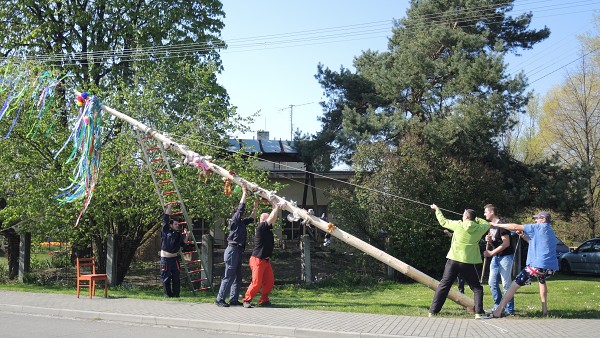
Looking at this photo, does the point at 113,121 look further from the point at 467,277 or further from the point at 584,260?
the point at 584,260

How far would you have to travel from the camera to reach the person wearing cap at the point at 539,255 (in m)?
10.2

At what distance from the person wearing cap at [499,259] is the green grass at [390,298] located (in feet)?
1.50

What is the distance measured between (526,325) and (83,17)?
19812 mm

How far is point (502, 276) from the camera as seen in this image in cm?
1120

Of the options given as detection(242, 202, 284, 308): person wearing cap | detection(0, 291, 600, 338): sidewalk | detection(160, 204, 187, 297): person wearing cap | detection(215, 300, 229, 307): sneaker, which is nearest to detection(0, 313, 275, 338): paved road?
detection(0, 291, 600, 338): sidewalk

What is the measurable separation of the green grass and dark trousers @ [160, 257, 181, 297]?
307 millimetres

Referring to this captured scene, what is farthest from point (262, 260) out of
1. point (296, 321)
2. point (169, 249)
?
point (169, 249)

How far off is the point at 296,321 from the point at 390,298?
187 inches

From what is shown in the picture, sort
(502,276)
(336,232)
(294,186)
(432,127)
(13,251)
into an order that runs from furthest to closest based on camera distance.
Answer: (294,186), (432,127), (13,251), (336,232), (502,276)

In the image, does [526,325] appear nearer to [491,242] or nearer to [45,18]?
[491,242]

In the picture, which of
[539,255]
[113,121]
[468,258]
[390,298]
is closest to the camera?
[539,255]

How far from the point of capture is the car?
22297 millimetres

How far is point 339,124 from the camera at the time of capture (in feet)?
82.0

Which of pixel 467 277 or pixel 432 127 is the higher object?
pixel 432 127
